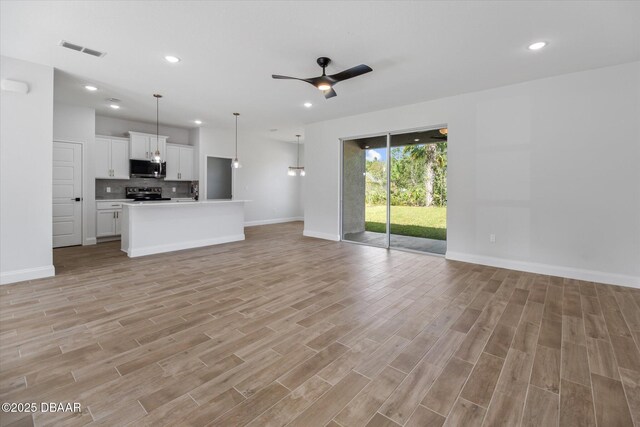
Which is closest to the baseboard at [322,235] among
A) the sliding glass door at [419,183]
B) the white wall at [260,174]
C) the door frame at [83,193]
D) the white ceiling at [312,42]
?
the sliding glass door at [419,183]

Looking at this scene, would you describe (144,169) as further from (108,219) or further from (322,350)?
(322,350)

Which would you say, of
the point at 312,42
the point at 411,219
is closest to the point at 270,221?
the point at 411,219

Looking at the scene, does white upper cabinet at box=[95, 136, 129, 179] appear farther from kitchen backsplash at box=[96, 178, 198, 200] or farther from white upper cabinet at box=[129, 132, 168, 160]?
kitchen backsplash at box=[96, 178, 198, 200]

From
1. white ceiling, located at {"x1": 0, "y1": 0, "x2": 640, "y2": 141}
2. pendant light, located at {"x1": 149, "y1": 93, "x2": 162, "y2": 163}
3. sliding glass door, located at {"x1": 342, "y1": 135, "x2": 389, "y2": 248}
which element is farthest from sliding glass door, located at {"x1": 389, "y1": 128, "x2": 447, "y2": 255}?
pendant light, located at {"x1": 149, "y1": 93, "x2": 162, "y2": 163}

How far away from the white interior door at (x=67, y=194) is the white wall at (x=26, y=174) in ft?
7.48

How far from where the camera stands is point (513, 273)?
425 cm

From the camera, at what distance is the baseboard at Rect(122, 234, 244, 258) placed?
17.2 feet

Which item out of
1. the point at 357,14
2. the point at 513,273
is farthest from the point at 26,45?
the point at 513,273

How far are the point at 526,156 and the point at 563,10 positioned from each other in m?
2.19

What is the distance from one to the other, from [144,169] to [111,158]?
0.69 m

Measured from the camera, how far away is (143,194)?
730cm

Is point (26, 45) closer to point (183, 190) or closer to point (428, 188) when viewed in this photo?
point (183, 190)

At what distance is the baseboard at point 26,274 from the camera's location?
3705 millimetres

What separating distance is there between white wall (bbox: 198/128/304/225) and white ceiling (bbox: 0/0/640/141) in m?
3.32
